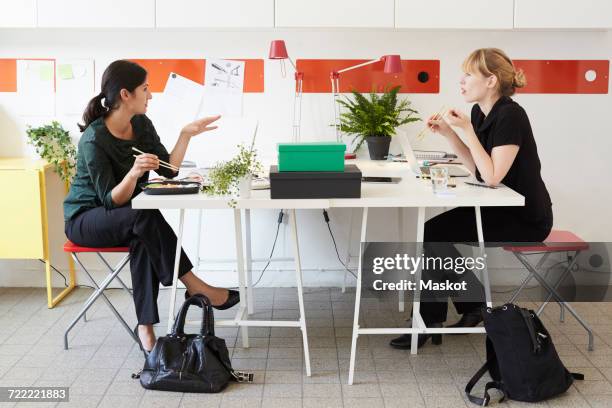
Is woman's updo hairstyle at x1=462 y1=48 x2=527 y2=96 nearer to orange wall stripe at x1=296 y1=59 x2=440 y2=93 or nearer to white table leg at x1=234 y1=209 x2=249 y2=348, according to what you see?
orange wall stripe at x1=296 y1=59 x2=440 y2=93

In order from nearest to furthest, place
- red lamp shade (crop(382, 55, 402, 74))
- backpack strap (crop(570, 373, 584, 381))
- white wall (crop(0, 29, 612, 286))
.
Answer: backpack strap (crop(570, 373, 584, 381)) → red lamp shade (crop(382, 55, 402, 74)) → white wall (crop(0, 29, 612, 286))

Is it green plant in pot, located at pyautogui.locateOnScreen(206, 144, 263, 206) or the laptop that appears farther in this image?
the laptop

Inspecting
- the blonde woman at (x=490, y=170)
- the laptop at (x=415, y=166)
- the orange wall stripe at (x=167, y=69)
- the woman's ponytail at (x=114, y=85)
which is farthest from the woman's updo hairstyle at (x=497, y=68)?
the orange wall stripe at (x=167, y=69)

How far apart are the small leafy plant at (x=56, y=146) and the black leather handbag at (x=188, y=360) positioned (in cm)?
147

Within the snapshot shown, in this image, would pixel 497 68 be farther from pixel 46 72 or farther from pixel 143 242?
pixel 46 72

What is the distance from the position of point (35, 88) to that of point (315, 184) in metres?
1.98

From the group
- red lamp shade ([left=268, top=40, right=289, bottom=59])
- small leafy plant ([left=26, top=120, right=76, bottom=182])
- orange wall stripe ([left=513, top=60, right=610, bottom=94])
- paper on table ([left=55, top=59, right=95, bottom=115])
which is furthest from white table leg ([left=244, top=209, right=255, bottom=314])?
orange wall stripe ([left=513, top=60, right=610, bottom=94])

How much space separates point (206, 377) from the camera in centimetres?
289

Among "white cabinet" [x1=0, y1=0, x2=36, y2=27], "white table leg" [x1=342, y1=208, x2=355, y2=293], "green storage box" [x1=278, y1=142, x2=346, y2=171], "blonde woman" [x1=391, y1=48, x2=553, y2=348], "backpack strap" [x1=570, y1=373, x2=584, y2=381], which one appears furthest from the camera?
"white table leg" [x1=342, y1=208, x2=355, y2=293]

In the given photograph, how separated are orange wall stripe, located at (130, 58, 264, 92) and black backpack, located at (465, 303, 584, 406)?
1.90 metres

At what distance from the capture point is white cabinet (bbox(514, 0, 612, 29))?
3840mm

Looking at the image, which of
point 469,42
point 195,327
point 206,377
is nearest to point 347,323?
point 195,327

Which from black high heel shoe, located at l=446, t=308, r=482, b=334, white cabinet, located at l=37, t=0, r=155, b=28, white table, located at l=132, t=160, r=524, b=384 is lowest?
black high heel shoe, located at l=446, t=308, r=482, b=334

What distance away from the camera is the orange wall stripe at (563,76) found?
4152 mm
